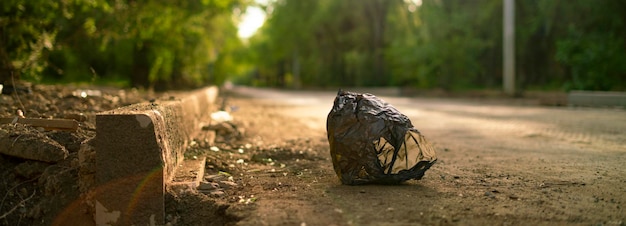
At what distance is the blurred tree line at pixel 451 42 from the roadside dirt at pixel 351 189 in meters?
12.3

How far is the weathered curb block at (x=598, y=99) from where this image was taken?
40.9 ft

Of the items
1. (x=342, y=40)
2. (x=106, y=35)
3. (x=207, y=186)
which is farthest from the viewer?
(x=342, y=40)

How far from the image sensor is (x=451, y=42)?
23.0 metres

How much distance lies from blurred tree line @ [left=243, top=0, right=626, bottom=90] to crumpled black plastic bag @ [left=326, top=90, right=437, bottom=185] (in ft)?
46.7

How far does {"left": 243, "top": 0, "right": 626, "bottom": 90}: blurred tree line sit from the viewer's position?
17.5 metres

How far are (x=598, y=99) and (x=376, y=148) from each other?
1108cm

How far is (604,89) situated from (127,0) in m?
12.9

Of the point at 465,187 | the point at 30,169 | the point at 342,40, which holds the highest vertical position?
the point at 342,40

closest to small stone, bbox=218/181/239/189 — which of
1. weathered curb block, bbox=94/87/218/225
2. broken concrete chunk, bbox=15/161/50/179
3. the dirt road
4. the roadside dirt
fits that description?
the roadside dirt

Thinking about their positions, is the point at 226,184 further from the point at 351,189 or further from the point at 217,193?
the point at 351,189

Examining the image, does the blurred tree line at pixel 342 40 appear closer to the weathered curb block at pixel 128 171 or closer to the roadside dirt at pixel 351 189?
the roadside dirt at pixel 351 189

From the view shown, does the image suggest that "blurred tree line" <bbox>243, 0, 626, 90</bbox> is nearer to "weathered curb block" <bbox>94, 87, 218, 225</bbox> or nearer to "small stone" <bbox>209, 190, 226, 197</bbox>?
"small stone" <bbox>209, 190, 226, 197</bbox>

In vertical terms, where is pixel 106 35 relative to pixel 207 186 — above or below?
above

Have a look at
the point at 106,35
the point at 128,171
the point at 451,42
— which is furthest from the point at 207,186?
the point at 451,42
